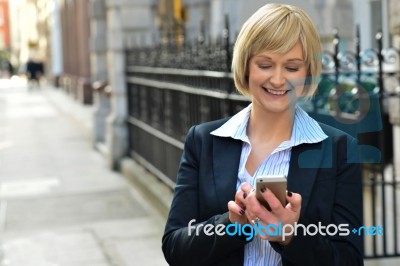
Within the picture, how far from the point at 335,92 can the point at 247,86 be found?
11.1ft

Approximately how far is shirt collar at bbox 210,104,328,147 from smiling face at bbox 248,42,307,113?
6cm

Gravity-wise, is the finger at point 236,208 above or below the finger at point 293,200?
below

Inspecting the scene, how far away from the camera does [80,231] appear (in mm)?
8016

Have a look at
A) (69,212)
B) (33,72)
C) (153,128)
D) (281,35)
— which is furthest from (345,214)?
(33,72)

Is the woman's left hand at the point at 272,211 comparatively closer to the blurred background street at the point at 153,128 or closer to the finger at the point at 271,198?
the finger at the point at 271,198

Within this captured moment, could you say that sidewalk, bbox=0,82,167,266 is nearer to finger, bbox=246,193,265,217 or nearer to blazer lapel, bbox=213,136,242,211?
blazer lapel, bbox=213,136,242,211

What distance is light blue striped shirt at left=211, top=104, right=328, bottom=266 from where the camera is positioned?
2158 mm

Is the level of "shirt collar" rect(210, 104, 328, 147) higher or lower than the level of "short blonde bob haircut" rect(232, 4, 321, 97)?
lower

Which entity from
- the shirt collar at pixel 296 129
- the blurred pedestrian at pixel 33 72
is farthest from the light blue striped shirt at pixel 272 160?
the blurred pedestrian at pixel 33 72

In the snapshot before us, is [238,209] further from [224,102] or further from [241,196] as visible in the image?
[224,102]

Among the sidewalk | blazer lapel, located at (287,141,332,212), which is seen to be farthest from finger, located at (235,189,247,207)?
the sidewalk

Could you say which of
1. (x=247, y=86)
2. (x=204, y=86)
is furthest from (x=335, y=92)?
(x=247, y=86)

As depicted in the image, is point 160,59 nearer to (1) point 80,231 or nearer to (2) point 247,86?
(1) point 80,231

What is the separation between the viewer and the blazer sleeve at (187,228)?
217cm
